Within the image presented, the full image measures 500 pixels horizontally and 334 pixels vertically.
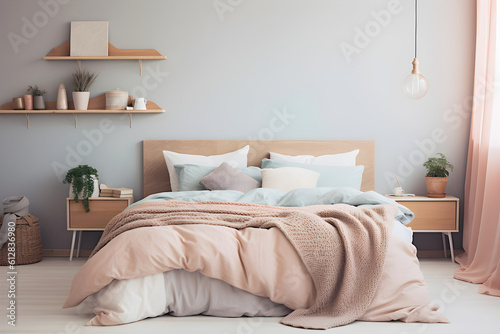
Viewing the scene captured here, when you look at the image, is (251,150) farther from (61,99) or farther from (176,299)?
(176,299)

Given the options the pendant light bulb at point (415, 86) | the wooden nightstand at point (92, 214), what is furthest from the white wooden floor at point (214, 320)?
the pendant light bulb at point (415, 86)

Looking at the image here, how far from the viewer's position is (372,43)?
15.9ft

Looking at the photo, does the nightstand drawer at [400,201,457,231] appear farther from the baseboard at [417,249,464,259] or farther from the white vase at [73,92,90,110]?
the white vase at [73,92,90,110]

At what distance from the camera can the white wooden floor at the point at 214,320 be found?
271 cm

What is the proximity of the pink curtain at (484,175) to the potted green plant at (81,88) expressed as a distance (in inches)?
133

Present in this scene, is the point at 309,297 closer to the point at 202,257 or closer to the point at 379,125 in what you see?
the point at 202,257

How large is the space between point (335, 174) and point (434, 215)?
0.90 meters

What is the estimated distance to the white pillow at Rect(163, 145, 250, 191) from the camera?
4.70 m

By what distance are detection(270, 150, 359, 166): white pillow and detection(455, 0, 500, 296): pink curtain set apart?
101 cm

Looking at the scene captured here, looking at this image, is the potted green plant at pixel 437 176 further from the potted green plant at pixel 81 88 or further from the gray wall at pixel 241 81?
the potted green plant at pixel 81 88

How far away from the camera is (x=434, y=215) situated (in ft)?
14.9

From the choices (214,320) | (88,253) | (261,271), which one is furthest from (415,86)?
(88,253)

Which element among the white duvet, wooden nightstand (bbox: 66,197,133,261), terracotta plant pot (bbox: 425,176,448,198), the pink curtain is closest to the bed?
the white duvet

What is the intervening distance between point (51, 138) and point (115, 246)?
2418 millimetres
